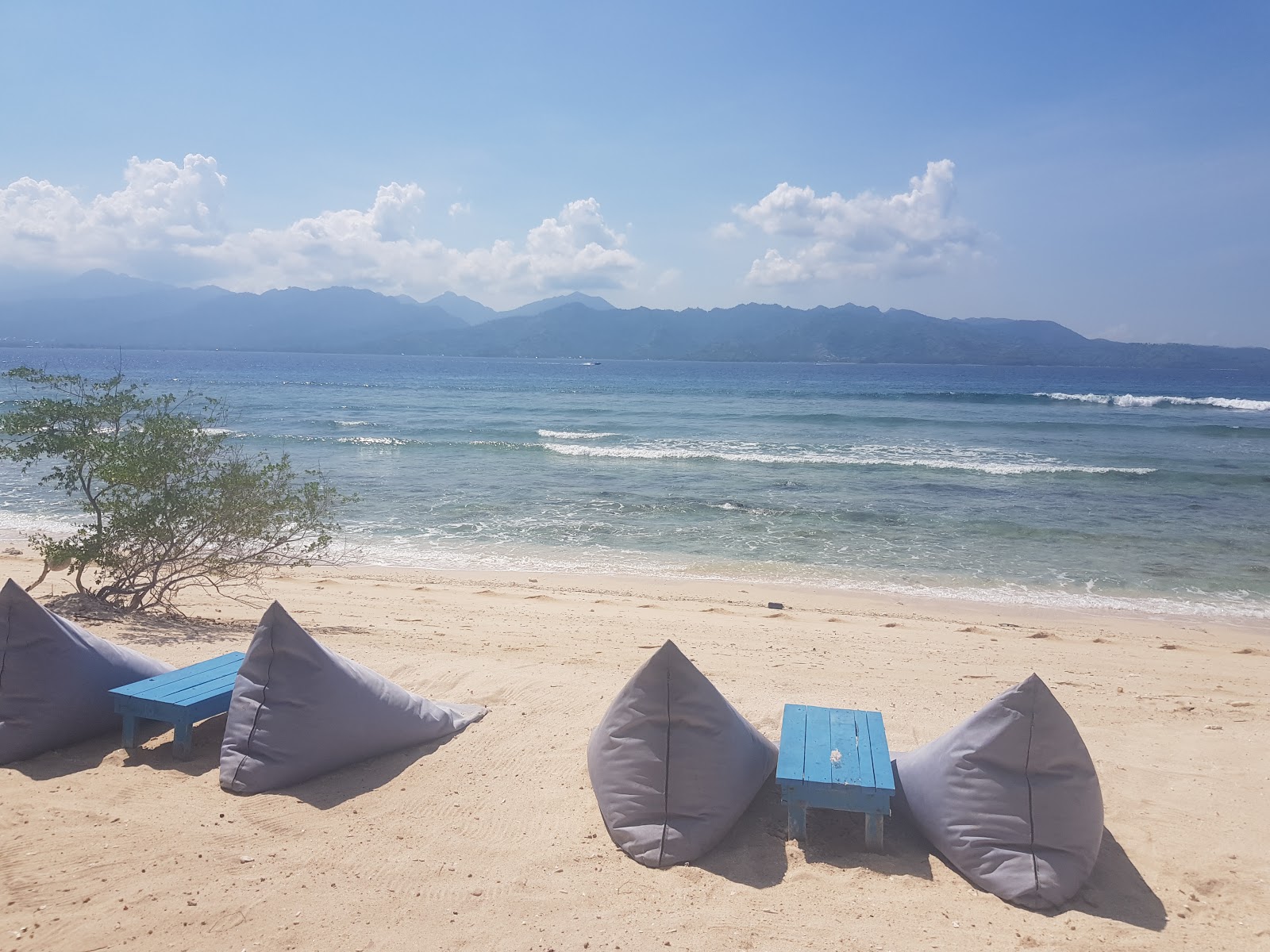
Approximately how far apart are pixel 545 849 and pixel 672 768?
0.79 meters

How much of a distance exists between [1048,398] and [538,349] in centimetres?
14685

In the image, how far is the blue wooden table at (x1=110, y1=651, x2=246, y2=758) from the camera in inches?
194

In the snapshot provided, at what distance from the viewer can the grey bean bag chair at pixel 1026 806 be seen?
3.89 meters

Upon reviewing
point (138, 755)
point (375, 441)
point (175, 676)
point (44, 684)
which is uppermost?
point (44, 684)

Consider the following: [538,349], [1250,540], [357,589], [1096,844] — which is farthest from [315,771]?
[538,349]

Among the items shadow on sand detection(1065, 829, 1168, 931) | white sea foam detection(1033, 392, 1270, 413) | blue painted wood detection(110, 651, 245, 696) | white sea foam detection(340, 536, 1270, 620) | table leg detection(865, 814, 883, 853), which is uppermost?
white sea foam detection(1033, 392, 1270, 413)

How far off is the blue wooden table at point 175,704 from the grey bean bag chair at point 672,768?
8.53 ft

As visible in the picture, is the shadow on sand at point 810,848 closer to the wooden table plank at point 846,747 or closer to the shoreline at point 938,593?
the wooden table plank at point 846,747

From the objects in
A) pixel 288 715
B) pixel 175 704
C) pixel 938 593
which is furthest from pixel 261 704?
pixel 938 593

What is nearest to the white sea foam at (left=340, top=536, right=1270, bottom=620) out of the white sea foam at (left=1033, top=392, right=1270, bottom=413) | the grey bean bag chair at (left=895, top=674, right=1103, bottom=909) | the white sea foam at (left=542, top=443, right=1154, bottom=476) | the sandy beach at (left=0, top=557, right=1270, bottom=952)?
the sandy beach at (left=0, top=557, right=1270, bottom=952)

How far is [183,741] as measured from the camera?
196 inches

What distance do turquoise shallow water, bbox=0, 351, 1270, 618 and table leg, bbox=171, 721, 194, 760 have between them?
7928 millimetres

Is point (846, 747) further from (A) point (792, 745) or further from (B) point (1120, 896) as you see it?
(B) point (1120, 896)

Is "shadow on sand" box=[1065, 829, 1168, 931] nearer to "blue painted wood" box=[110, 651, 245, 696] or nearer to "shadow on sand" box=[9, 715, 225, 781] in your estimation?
"shadow on sand" box=[9, 715, 225, 781]
